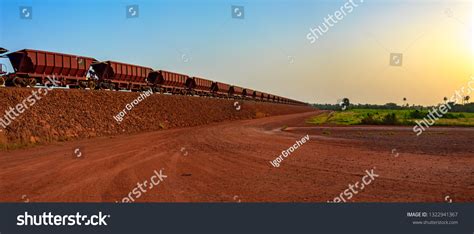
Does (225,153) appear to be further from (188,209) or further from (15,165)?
(188,209)

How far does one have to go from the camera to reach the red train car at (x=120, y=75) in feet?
106

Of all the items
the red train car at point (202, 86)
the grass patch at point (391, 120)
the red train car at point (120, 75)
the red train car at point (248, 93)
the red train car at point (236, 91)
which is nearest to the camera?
the red train car at point (120, 75)

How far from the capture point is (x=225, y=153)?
1455cm
